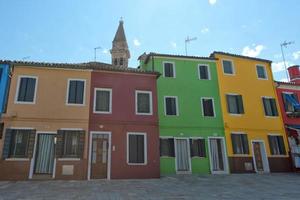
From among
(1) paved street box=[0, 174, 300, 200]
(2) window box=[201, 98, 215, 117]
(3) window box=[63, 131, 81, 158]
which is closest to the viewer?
(1) paved street box=[0, 174, 300, 200]

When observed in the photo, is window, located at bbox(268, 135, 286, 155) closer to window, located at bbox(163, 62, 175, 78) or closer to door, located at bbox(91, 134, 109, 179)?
window, located at bbox(163, 62, 175, 78)

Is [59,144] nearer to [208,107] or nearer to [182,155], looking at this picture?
[182,155]

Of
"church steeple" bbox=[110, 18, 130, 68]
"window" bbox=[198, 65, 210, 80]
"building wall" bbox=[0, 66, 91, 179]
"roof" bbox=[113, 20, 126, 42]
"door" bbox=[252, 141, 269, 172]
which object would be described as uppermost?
"roof" bbox=[113, 20, 126, 42]

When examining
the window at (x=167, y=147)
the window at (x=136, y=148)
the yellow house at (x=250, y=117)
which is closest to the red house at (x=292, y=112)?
the yellow house at (x=250, y=117)

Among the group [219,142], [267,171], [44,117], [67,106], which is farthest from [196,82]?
[44,117]

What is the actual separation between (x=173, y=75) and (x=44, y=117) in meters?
9.81

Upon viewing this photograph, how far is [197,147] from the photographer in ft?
60.2

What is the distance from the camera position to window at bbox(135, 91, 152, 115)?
660 inches

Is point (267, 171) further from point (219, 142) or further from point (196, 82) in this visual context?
point (196, 82)

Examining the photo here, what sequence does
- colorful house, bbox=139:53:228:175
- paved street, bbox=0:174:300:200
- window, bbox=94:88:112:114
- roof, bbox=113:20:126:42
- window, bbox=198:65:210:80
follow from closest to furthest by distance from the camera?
paved street, bbox=0:174:300:200 → window, bbox=94:88:112:114 → colorful house, bbox=139:53:228:175 → window, bbox=198:65:210:80 → roof, bbox=113:20:126:42

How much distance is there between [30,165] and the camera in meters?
14.1

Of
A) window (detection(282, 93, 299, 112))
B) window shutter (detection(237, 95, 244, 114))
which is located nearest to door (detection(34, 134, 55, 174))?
window shutter (detection(237, 95, 244, 114))

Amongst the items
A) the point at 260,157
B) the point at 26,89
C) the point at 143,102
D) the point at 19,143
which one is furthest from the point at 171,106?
the point at 19,143

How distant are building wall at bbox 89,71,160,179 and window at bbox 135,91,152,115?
0.23 meters
